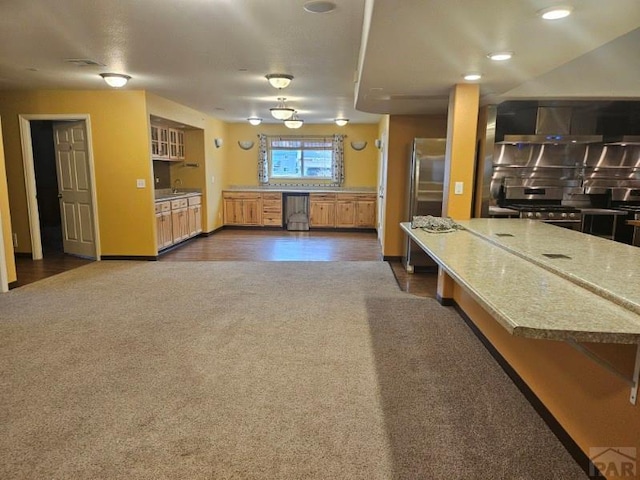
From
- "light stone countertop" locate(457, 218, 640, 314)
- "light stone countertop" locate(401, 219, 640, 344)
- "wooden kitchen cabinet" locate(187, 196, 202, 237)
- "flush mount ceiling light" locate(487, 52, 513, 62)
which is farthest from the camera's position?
"wooden kitchen cabinet" locate(187, 196, 202, 237)

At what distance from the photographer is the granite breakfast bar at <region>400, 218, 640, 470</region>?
136 centimetres

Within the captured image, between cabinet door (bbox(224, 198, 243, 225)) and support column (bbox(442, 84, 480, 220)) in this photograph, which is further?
cabinet door (bbox(224, 198, 243, 225))

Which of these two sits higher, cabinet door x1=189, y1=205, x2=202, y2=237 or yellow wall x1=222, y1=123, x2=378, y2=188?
yellow wall x1=222, y1=123, x2=378, y2=188

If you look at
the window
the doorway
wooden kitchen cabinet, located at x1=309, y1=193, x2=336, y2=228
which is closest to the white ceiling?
the doorway

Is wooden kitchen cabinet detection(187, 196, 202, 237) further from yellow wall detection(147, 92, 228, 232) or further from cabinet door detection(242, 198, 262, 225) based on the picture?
cabinet door detection(242, 198, 262, 225)

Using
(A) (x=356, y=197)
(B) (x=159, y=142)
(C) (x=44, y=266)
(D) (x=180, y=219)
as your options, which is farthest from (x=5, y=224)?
(A) (x=356, y=197)

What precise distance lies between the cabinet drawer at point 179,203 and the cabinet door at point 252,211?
79.7 inches

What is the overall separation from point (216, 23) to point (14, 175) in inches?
188

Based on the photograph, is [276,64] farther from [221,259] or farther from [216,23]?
[221,259]

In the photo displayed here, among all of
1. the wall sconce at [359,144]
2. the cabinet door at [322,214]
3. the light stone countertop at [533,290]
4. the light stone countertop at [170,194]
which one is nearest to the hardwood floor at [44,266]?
the light stone countertop at [170,194]

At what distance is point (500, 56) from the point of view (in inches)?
111

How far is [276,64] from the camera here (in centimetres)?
404

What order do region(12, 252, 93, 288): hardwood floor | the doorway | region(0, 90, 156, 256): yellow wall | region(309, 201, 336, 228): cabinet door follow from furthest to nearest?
region(309, 201, 336, 228): cabinet door
the doorway
region(0, 90, 156, 256): yellow wall
region(12, 252, 93, 288): hardwood floor

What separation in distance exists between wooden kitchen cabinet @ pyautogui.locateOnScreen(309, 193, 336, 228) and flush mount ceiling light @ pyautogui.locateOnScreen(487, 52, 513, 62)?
20.4ft
